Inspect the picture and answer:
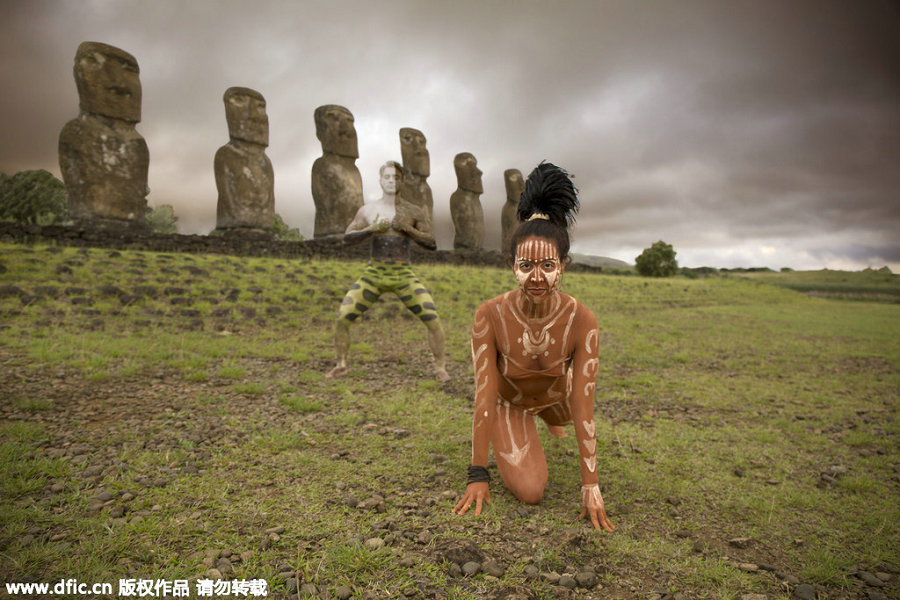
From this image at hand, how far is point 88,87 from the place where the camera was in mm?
13102

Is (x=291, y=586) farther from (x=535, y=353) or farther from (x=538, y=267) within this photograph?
(x=538, y=267)

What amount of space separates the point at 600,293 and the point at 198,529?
16.9m

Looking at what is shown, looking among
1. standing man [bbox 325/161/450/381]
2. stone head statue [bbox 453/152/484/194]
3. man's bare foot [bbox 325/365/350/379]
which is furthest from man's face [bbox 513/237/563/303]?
stone head statue [bbox 453/152/484/194]

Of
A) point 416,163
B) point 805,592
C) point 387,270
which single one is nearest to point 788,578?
point 805,592

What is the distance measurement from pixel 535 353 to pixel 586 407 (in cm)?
44

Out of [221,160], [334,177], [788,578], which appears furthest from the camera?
[334,177]

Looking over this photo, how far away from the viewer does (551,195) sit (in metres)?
2.86

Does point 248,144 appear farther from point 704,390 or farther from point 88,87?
point 704,390

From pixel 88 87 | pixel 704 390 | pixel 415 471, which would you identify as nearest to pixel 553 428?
pixel 415 471

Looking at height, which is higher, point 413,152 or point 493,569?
point 413,152

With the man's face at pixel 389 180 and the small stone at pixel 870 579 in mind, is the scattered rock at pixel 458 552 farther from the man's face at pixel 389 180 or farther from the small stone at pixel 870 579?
the man's face at pixel 389 180

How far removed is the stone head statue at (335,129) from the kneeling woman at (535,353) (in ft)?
54.0

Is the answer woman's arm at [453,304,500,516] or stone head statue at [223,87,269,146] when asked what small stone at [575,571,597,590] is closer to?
woman's arm at [453,304,500,516]

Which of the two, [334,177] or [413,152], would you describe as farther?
[413,152]
